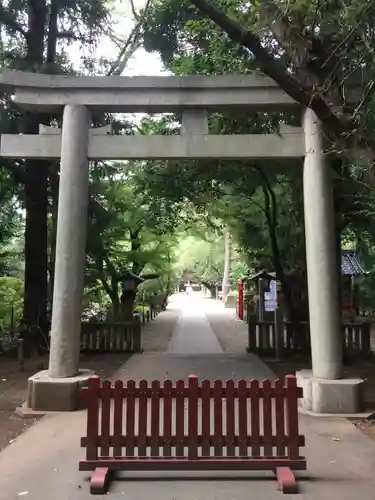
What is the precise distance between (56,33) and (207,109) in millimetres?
8223

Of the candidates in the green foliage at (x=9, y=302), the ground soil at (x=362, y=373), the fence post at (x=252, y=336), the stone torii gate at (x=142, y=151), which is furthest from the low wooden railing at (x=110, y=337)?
the stone torii gate at (x=142, y=151)

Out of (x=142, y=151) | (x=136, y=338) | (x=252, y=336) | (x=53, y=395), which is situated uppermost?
(x=142, y=151)

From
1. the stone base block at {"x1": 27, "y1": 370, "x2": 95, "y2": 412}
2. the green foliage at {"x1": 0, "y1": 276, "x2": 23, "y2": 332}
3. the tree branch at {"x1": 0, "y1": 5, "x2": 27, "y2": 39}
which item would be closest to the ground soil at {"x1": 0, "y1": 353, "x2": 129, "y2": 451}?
the stone base block at {"x1": 27, "y1": 370, "x2": 95, "y2": 412}

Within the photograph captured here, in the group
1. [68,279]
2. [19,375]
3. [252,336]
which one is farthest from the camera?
[252,336]

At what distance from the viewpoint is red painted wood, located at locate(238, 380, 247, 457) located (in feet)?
15.9

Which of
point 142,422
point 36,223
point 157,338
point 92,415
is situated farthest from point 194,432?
point 157,338

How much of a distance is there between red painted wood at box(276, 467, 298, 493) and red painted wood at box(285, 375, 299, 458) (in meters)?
0.16

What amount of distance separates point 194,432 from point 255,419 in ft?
1.95

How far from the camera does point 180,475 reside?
5.02m

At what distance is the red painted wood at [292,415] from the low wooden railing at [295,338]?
8.79 m

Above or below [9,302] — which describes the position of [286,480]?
below

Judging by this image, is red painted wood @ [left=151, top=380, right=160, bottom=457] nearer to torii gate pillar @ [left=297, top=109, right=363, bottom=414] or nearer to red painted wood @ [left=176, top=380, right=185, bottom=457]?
red painted wood @ [left=176, top=380, right=185, bottom=457]

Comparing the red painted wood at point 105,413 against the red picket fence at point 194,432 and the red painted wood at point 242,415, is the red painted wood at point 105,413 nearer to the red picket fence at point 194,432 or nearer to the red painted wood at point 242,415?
the red picket fence at point 194,432

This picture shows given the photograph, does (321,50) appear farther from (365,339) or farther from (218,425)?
(365,339)
